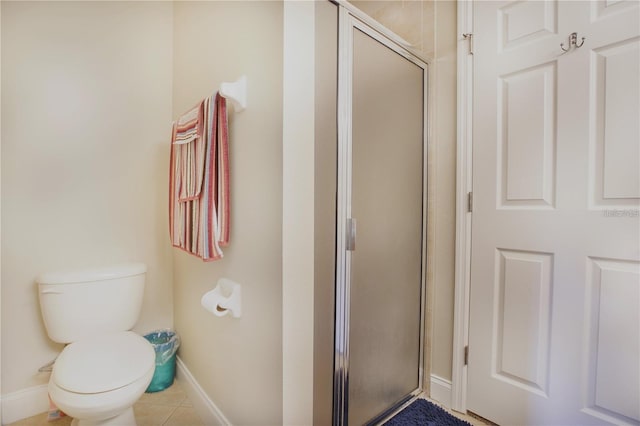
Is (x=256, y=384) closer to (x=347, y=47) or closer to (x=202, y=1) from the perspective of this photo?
(x=347, y=47)

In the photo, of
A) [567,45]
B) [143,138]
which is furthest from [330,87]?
[143,138]

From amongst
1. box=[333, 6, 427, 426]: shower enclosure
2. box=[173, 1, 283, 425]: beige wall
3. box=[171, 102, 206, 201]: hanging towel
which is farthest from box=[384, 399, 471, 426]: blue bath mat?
box=[171, 102, 206, 201]: hanging towel

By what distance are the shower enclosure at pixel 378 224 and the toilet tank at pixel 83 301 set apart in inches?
44.3

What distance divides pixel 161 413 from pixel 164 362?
0.25 metres

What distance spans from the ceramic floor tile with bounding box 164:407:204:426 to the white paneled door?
4.31ft

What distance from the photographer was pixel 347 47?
110cm

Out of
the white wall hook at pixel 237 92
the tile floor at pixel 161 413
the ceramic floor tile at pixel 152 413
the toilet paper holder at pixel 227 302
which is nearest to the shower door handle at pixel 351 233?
the toilet paper holder at pixel 227 302

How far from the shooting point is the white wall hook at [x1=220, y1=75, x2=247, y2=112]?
3.47 ft

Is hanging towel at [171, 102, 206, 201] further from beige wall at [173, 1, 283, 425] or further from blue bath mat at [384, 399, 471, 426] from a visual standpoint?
blue bath mat at [384, 399, 471, 426]

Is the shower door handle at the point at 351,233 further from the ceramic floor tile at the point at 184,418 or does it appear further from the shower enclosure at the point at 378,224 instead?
the ceramic floor tile at the point at 184,418

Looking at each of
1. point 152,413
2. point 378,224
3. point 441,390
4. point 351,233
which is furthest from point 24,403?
point 441,390

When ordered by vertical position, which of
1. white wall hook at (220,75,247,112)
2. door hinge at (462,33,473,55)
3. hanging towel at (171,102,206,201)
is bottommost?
hanging towel at (171,102,206,201)

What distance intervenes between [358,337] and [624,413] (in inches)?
37.4

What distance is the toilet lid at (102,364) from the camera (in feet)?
3.45
